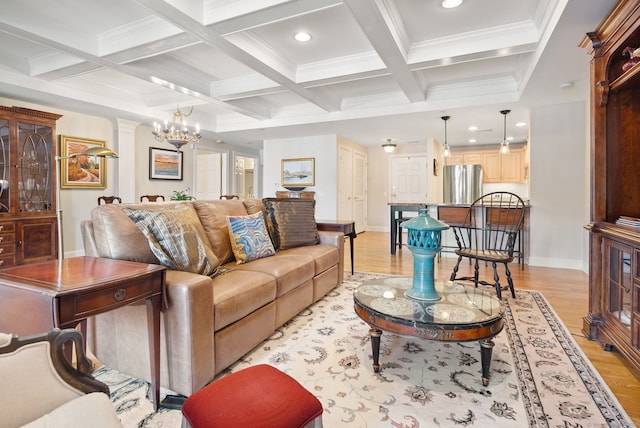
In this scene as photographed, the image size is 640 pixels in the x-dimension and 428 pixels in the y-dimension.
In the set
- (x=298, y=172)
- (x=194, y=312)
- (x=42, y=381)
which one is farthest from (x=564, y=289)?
(x=298, y=172)

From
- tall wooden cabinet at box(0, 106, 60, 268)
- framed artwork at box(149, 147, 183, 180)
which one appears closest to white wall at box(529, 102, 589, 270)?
framed artwork at box(149, 147, 183, 180)

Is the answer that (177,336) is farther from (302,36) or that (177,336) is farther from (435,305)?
(302,36)

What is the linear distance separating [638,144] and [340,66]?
9.45ft

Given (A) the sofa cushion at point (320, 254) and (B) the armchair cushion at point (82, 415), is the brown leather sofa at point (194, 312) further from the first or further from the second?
(B) the armchair cushion at point (82, 415)

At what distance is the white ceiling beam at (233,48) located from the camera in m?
2.46

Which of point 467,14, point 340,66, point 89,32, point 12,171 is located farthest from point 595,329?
point 12,171

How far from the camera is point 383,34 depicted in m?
2.84

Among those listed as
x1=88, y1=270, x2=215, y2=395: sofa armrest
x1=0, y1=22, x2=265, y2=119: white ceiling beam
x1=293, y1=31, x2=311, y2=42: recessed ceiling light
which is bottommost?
x1=88, y1=270, x2=215, y2=395: sofa armrest

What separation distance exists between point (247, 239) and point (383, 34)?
83.5 inches

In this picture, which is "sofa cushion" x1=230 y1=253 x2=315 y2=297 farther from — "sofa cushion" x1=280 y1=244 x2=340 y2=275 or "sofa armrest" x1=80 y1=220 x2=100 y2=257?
"sofa armrest" x1=80 y1=220 x2=100 y2=257

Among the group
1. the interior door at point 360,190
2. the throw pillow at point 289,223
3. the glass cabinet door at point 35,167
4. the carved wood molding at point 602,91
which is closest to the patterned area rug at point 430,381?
the throw pillow at point 289,223

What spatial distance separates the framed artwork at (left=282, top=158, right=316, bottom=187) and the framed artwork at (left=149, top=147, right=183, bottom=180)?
224 cm

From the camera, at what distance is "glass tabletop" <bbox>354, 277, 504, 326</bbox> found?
5.40 feet

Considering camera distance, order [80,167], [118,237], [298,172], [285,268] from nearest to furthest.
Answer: [118,237] < [285,268] < [80,167] < [298,172]
